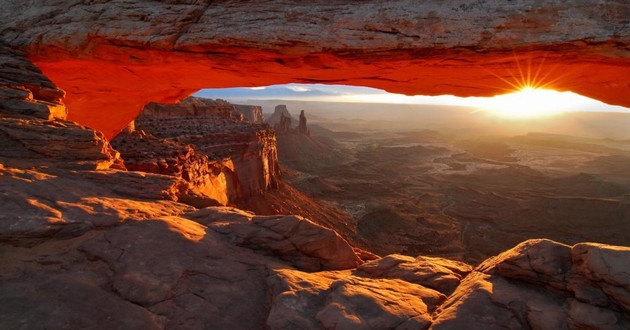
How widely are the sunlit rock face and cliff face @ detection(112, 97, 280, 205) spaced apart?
591 cm

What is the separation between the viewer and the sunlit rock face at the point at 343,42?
7492 mm

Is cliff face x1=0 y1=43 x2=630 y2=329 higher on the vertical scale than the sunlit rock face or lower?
lower

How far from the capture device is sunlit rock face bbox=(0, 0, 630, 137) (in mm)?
7492

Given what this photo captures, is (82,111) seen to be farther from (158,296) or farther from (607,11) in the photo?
(607,11)

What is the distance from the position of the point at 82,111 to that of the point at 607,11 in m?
16.9

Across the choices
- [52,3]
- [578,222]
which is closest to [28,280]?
[52,3]

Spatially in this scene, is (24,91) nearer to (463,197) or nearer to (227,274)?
(227,274)

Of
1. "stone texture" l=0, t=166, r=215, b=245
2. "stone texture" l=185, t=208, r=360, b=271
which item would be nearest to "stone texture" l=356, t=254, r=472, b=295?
"stone texture" l=185, t=208, r=360, b=271

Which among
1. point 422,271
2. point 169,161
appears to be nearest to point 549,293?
point 422,271

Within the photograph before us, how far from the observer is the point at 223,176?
24.6 m

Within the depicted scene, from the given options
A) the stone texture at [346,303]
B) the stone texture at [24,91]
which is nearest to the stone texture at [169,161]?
the stone texture at [24,91]

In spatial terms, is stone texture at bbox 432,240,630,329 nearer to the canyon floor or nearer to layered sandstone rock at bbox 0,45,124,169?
layered sandstone rock at bbox 0,45,124,169

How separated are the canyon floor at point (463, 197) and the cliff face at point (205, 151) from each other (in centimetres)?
1022

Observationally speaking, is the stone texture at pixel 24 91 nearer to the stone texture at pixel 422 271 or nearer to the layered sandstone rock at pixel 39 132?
the layered sandstone rock at pixel 39 132
